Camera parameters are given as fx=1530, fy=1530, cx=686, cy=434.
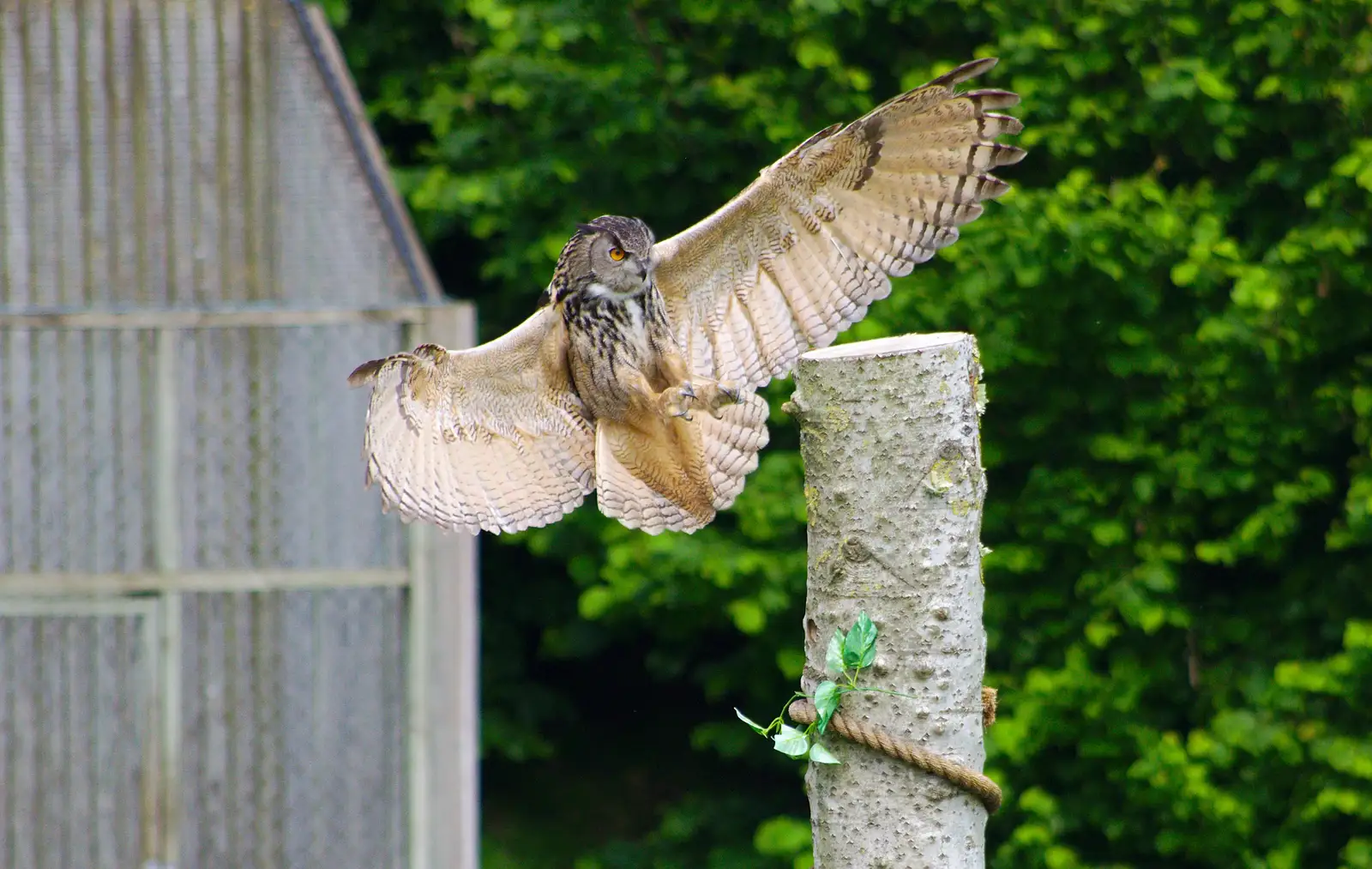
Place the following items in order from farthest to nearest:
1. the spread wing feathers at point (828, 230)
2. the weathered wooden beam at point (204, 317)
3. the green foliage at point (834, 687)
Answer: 1. the weathered wooden beam at point (204, 317)
2. the spread wing feathers at point (828, 230)
3. the green foliage at point (834, 687)

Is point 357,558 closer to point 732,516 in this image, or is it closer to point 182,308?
point 182,308

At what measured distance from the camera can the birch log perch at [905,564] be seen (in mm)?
2117

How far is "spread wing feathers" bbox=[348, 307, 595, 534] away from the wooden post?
5.76 feet

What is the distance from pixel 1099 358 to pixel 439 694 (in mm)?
2401

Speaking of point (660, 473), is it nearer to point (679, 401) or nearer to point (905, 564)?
point (679, 401)

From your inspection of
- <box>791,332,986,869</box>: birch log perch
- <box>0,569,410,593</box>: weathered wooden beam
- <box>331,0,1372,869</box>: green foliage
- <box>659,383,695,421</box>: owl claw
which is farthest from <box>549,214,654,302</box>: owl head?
<box>331,0,1372,869</box>: green foliage

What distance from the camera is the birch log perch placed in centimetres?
212

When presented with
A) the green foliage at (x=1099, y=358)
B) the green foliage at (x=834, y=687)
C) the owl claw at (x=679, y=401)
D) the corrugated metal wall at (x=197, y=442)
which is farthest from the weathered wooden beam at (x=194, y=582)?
the green foliage at (x=834, y=687)

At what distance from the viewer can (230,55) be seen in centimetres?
477

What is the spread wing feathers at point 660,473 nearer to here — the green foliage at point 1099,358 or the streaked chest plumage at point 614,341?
the streaked chest plumage at point 614,341

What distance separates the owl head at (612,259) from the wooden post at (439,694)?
1.91 metres

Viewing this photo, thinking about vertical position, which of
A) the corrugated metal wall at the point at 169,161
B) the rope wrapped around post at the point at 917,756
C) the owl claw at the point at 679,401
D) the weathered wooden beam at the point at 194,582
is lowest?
the rope wrapped around post at the point at 917,756

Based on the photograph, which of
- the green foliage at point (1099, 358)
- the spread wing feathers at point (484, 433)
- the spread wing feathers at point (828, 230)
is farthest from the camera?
the green foliage at point (1099, 358)

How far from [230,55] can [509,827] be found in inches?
141
